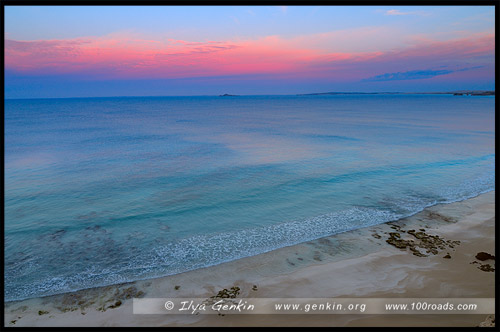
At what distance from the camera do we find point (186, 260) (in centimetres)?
1230

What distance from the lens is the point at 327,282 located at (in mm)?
10438

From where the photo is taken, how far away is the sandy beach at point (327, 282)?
868 centimetres

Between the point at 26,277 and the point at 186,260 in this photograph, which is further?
the point at 186,260

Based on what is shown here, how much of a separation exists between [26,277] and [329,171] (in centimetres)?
2039

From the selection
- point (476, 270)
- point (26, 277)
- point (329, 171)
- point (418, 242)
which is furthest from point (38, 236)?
point (329, 171)

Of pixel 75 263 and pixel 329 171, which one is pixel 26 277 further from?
pixel 329 171

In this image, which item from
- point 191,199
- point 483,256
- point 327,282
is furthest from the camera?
point 191,199

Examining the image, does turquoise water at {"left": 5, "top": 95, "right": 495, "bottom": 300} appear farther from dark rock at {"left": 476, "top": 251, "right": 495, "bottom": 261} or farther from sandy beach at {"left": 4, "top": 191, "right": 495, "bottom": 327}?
dark rock at {"left": 476, "top": 251, "right": 495, "bottom": 261}
